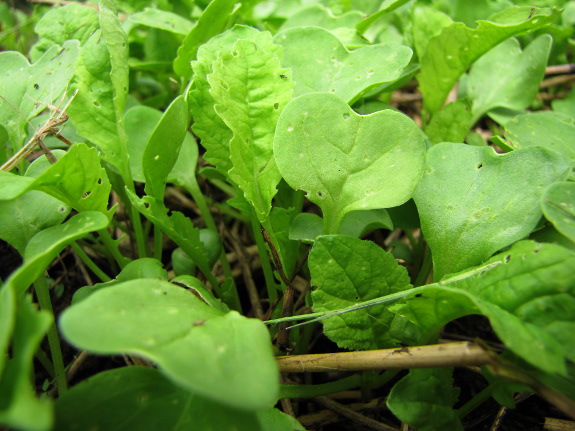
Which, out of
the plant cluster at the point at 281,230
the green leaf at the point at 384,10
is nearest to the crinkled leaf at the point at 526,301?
the plant cluster at the point at 281,230

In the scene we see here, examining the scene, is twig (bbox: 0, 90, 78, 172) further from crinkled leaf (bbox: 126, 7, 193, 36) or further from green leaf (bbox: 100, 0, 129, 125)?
crinkled leaf (bbox: 126, 7, 193, 36)

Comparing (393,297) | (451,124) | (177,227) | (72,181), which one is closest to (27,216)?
(72,181)

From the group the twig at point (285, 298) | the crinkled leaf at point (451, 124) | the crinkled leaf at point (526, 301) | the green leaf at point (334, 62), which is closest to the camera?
the crinkled leaf at point (526, 301)

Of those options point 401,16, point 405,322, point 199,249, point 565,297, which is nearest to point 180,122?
point 199,249

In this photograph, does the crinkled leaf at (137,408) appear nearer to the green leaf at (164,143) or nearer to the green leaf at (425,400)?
the green leaf at (425,400)

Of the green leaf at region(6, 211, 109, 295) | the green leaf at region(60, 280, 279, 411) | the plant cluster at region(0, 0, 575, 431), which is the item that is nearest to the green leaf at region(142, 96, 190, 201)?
the plant cluster at region(0, 0, 575, 431)

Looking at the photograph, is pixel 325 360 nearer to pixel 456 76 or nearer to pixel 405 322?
pixel 405 322

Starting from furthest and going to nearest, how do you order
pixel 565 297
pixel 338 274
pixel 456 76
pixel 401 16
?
pixel 401 16, pixel 456 76, pixel 338 274, pixel 565 297

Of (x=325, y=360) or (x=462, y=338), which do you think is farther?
(x=462, y=338)
